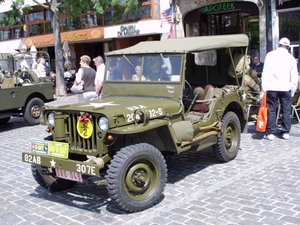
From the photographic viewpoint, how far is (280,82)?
7609 millimetres

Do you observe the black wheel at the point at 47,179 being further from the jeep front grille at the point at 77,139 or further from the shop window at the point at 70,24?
the shop window at the point at 70,24

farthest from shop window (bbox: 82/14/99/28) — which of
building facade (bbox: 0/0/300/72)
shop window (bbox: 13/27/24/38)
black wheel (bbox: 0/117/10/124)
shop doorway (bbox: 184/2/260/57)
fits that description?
black wheel (bbox: 0/117/10/124)

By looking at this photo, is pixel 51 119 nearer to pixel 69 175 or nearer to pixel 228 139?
pixel 69 175

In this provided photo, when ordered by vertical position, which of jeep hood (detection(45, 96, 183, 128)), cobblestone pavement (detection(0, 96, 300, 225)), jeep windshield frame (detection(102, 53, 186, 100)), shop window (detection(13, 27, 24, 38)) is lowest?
cobblestone pavement (detection(0, 96, 300, 225))

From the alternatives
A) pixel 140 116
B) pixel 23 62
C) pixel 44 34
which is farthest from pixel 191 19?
pixel 140 116

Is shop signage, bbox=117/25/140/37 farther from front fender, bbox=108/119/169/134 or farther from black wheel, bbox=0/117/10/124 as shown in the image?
front fender, bbox=108/119/169/134

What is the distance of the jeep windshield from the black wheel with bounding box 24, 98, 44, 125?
17.4 ft

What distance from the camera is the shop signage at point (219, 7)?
55.0 ft

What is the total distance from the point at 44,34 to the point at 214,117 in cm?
2254

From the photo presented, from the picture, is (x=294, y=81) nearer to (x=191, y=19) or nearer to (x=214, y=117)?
(x=214, y=117)

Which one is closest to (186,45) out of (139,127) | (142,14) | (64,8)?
(139,127)

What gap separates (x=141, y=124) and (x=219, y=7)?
532 inches

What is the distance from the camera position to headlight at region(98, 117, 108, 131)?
14.6ft

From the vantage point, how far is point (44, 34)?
87.1 ft
